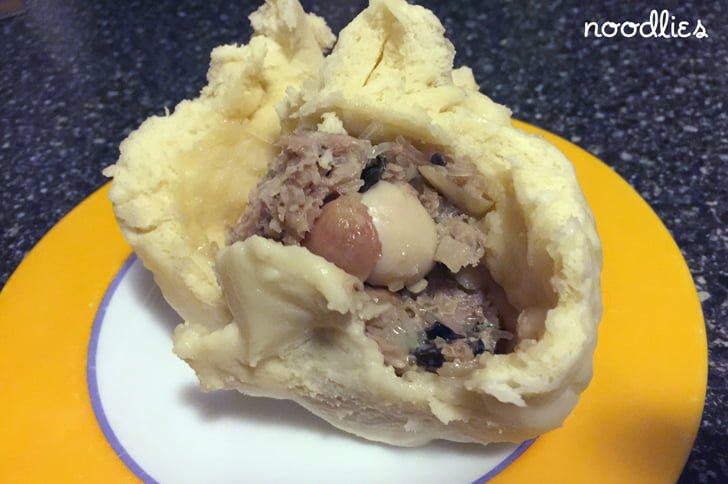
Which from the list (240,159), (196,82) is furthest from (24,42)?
(240,159)

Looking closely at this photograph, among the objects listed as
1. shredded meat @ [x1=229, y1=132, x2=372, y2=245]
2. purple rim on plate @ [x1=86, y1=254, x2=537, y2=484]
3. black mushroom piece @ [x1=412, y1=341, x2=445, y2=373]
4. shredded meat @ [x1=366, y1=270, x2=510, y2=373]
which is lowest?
purple rim on plate @ [x1=86, y1=254, x2=537, y2=484]

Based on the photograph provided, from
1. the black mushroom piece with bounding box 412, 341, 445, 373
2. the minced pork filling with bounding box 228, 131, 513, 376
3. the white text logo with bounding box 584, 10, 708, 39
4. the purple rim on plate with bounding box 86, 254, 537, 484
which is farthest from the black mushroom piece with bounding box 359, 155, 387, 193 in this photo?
the white text logo with bounding box 584, 10, 708, 39

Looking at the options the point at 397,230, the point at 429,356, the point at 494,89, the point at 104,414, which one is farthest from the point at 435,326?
the point at 494,89

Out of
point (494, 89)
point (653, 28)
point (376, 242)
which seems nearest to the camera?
point (376, 242)

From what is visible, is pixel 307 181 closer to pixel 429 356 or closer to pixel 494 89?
pixel 429 356

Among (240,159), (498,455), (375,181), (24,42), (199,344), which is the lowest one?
(24,42)

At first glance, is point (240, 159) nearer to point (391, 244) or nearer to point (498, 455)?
point (391, 244)

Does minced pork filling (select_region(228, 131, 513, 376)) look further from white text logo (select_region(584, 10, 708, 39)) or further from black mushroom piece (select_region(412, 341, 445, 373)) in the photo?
white text logo (select_region(584, 10, 708, 39))
